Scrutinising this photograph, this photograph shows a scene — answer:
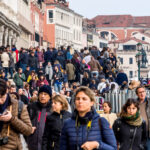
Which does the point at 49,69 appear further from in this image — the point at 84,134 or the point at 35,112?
the point at 84,134

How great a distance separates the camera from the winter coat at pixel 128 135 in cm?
952

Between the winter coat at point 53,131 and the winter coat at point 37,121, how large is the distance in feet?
0.39

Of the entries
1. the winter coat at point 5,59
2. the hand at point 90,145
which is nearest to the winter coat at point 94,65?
the winter coat at point 5,59

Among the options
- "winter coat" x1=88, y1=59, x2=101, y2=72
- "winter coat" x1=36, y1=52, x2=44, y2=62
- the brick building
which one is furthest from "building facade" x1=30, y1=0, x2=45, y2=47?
the brick building

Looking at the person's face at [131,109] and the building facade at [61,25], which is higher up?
the building facade at [61,25]

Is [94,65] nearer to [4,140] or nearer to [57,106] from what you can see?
[57,106]

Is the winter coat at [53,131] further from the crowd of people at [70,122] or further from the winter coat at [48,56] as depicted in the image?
the winter coat at [48,56]

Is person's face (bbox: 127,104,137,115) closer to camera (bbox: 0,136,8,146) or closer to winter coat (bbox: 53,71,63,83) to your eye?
camera (bbox: 0,136,8,146)

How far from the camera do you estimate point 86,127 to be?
6.84 m

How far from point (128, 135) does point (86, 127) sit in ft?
9.11

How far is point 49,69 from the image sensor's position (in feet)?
102

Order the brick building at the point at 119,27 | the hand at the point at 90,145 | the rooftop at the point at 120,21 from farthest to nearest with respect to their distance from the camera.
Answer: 1. the rooftop at the point at 120,21
2. the brick building at the point at 119,27
3. the hand at the point at 90,145

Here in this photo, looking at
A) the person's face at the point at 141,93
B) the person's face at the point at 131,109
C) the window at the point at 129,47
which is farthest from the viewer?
the window at the point at 129,47

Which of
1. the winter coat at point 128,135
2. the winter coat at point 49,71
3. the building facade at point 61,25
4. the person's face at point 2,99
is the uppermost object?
the building facade at point 61,25
